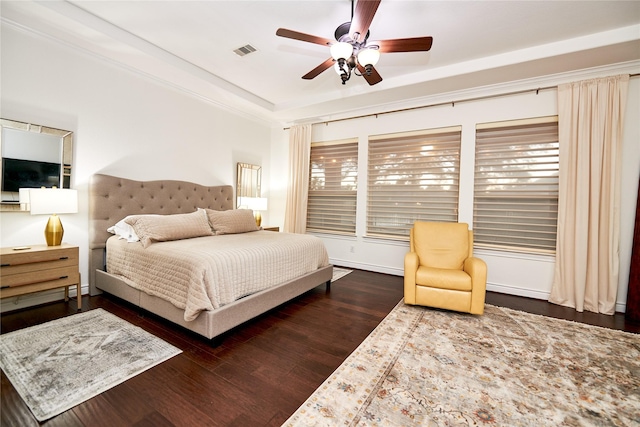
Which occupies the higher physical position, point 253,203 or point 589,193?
point 589,193

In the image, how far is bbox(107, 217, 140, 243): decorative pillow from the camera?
294 cm

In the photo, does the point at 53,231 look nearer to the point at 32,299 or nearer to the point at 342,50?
the point at 32,299

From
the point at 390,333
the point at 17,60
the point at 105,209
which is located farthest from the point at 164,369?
the point at 17,60

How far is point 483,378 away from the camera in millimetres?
1793

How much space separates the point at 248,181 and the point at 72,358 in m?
3.62

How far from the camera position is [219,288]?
2.14m

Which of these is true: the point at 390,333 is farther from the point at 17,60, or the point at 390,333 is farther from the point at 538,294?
the point at 17,60

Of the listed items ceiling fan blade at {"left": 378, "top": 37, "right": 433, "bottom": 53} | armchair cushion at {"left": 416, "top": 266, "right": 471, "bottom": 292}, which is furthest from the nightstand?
armchair cushion at {"left": 416, "top": 266, "right": 471, "bottom": 292}

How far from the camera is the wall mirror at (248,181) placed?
490 cm

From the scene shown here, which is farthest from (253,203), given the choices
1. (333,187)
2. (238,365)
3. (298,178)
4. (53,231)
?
(238,365)

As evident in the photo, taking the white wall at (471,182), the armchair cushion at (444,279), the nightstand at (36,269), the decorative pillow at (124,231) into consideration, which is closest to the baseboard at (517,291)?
the white wall at (471,182)

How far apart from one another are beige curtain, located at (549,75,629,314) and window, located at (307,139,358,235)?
279cm

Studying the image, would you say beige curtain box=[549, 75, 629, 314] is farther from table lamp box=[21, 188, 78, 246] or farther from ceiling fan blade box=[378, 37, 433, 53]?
table lamp box=[21, 188, 78, 246]

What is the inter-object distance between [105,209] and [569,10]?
509cm
